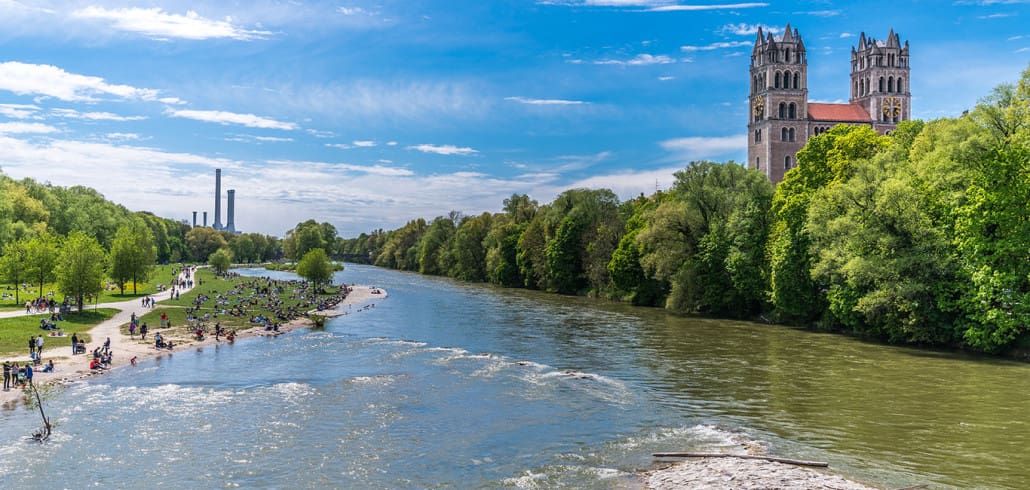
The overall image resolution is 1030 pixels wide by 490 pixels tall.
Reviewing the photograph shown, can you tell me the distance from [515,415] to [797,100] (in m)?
165

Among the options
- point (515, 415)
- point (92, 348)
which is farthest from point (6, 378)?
point (515, 415)

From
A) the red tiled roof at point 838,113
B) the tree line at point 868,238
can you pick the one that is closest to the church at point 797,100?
the red tiled roof at point 838,113

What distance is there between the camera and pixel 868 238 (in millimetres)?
54531

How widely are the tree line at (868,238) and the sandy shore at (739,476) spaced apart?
31.1 meters

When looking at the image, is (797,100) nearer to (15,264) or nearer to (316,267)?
(316,267)

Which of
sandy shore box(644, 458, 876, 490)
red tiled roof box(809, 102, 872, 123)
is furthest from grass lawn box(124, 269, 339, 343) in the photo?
red tiled roof box(809, 102, 872, 123)

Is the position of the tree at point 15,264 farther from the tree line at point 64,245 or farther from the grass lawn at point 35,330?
the grass lawn at point 35,330

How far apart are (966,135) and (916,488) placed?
1462 inches

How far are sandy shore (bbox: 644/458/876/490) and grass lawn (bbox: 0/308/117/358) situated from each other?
44814mm

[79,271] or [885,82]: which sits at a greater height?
[885,82]

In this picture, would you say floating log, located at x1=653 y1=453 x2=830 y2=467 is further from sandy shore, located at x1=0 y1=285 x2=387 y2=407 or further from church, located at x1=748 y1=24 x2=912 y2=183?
church, located at x1=748 y1=24 x2=912 y2=183

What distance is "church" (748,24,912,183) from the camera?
174 meters

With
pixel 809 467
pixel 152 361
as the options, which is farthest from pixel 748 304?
pixel 152 361

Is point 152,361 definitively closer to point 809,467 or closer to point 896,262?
point 809,467
